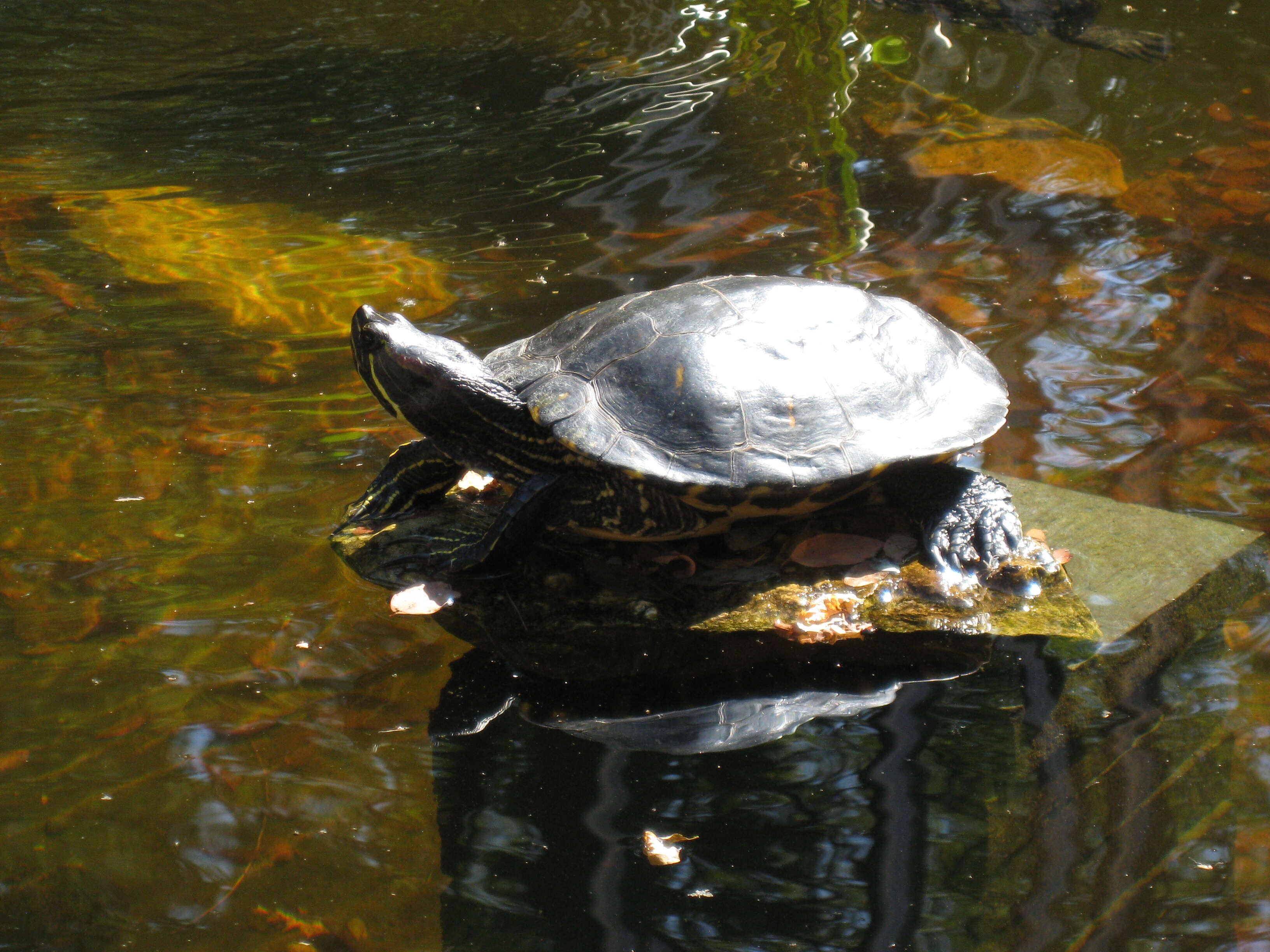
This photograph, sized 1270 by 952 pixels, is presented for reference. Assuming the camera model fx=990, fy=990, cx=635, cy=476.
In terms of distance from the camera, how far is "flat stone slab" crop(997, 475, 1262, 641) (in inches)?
119

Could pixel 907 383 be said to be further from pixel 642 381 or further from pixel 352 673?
pixel 352 673

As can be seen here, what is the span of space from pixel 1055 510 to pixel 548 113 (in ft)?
19.4

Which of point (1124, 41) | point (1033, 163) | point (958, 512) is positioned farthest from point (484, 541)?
point (1124, 41)

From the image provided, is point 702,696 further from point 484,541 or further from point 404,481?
point 404,481

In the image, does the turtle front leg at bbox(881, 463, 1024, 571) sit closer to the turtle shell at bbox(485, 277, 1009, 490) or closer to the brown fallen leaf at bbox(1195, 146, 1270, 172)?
the turtle shell at bbox(485, 277, 1009, 490)

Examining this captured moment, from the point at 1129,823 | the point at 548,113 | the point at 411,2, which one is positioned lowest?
the point at 1129,823

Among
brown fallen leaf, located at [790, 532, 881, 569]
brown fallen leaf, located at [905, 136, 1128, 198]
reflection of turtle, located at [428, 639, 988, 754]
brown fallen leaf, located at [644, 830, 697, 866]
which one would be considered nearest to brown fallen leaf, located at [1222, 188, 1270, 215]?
brown fallen leaf, located at [905, 136, 1128, 198]

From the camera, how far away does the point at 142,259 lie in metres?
5.63

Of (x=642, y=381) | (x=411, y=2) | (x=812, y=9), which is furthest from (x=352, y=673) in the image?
(x=411, y=2)

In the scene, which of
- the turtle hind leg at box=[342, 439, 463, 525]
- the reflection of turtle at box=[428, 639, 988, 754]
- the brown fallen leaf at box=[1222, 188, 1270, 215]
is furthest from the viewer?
the brown fallen leaf at box=[1222, 188, 1270, 215]

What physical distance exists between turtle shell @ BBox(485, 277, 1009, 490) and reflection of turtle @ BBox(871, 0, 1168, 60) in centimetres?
718

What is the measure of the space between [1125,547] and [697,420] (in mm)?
1508

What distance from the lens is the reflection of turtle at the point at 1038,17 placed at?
354 inches

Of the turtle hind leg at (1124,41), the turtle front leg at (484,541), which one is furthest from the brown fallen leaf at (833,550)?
the turtle hind leg at (1124,41)
